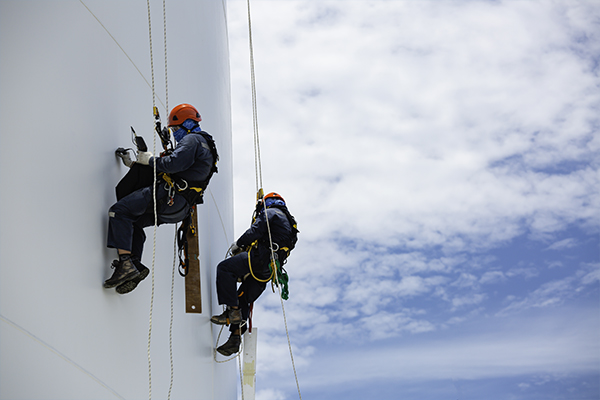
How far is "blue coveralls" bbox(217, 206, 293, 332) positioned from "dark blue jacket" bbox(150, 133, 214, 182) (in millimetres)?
1627

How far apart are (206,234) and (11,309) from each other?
173 inches

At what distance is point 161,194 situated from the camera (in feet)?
12.7

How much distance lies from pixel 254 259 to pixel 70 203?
10.3 feet

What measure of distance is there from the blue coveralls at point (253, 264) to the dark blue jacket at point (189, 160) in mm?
1627

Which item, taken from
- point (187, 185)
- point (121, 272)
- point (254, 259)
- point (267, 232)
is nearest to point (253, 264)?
point (254, 259)

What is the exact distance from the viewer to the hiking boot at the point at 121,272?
3.14 meters

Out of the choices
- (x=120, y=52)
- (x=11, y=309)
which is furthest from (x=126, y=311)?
(x=120, y=52)

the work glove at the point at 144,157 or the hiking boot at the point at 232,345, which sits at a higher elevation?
the work glove at the point at 144,157

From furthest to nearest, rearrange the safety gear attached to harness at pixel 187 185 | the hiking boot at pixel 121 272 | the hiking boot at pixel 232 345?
the hiking boot at pixel 232 345 → the safety gear attached to harness at pixel 187 185 → the hiking boot at pixel 121 272

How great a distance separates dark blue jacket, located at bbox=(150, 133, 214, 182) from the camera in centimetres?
376

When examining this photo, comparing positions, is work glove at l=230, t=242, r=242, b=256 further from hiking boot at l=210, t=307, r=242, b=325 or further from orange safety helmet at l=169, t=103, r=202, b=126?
orange safety helmet at l=169, t=103, r=202, b=126

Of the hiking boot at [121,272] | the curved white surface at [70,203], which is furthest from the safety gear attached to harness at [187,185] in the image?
the hiking boot at [121,272]

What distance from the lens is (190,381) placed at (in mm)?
5066

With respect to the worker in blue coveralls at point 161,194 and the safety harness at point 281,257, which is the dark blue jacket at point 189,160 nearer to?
the worker in blue coveralls at point 161,194
